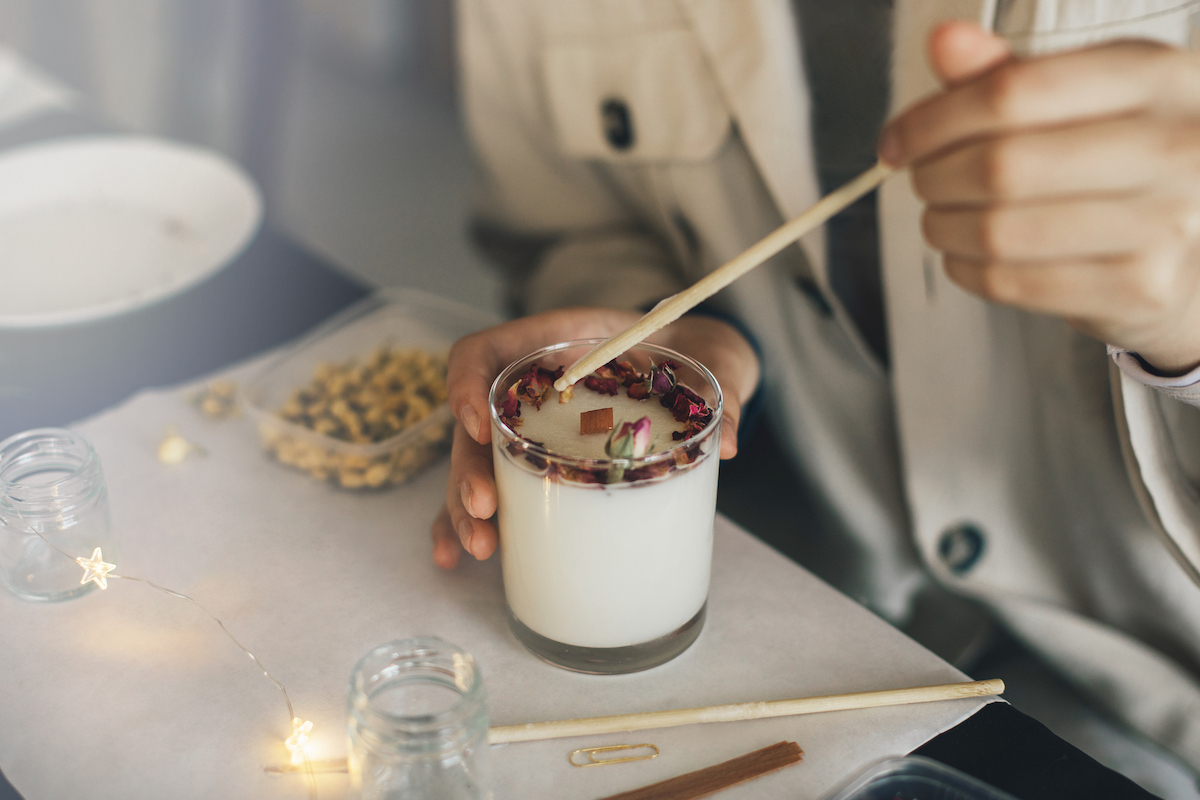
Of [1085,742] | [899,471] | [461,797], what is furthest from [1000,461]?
[461,797]

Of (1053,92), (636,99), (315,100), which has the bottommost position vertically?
(315,100)

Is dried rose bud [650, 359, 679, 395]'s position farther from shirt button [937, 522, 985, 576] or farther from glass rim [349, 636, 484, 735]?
shirt button [937, 522, 985, 576]

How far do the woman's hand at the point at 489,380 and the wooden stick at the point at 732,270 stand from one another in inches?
2.9

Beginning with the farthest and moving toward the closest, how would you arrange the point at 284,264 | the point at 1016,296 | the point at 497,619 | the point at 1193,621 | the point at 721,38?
1. the point at 284,264
2. the point at 721,38
3. the point at 1193,621
4. the point at 497,619
5. the point at 1016,296

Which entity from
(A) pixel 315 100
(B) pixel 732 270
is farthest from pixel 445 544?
(A) pixel 315 100

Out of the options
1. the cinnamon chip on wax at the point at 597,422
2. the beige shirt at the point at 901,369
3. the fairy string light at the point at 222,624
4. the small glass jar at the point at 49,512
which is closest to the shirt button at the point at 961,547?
the beige shirt at the point at 901,369

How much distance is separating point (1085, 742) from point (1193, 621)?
126 millimetres

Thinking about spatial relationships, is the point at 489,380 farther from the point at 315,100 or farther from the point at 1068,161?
the point at 315,100

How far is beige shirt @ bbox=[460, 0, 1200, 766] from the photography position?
0.67 m

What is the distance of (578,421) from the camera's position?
1.57 feet

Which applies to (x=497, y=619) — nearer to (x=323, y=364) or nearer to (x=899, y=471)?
(x=323, y=364)

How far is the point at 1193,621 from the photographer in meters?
0.67

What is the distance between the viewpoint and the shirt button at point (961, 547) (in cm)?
75

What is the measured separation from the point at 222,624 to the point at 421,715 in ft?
0.70
